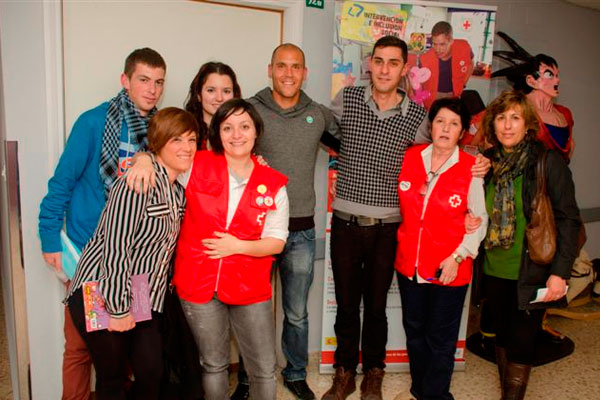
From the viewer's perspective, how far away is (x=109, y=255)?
1.56m

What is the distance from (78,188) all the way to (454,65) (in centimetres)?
194

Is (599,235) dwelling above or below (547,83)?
below

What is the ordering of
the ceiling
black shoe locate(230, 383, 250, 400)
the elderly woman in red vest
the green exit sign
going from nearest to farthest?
the elderly woman in red vest < black shoe locate(230, 383, 250, 400) < the green exit sign < the ceiling

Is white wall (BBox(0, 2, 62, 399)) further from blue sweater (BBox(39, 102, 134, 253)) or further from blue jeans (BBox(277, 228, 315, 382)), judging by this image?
blue jeans (BBox(277, 228, 315, 382))

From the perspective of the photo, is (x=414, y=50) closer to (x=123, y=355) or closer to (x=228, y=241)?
(x=228, y=241)

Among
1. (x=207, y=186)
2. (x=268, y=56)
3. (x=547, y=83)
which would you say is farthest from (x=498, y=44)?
(x=207, y=186)

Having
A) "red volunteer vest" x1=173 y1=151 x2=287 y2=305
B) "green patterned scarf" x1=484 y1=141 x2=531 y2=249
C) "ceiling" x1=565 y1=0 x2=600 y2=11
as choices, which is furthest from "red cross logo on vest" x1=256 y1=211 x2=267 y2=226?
"ceiling" x1=565 y1=0 x2=600 y2=11

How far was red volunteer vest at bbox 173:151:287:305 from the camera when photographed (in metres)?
1.75

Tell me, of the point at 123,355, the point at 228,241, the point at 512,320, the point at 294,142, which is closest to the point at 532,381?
the point at 512,320

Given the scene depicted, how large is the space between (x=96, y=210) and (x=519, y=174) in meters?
1.76

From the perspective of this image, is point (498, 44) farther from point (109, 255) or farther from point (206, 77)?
point (109, 255)

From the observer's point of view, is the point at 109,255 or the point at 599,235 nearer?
the point at 109,255

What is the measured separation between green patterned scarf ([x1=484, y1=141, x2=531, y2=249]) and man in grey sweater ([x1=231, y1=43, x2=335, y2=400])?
78 centimetres

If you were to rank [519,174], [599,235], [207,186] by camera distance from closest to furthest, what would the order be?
[207,186], [519,174], [599,235]
